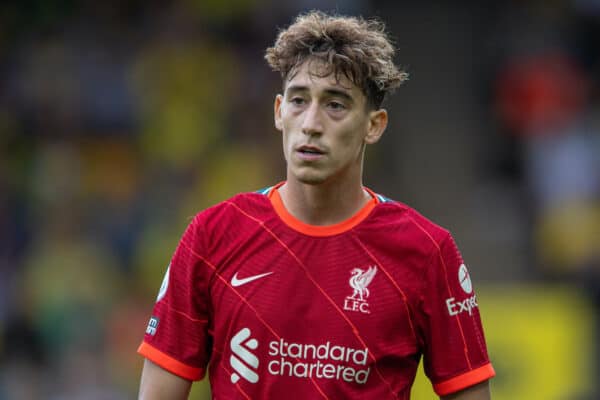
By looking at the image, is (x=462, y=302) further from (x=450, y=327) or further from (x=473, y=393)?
(x=473, y=393)

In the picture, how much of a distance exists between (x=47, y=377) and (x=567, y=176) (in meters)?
4.73

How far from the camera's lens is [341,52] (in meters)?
4.16

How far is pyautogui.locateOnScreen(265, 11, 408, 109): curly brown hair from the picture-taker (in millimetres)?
4148

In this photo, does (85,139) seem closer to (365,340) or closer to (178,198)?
(178,198)

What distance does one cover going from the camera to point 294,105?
163 inches

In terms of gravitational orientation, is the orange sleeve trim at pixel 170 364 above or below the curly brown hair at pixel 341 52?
below

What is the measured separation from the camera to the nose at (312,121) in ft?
13.3

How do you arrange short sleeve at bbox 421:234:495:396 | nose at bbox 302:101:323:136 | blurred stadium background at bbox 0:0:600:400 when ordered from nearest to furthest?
nose at bbox 302:101:323:136 < short sleeve at bbox 421:234:495:396 < blurred stadium background at bbox 0:0:600:400

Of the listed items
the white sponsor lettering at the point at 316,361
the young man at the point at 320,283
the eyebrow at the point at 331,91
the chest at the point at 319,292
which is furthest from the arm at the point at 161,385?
the eyebrow at the point at 331,91

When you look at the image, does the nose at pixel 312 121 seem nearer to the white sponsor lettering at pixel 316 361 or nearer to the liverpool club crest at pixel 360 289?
the liverpool club crest at pixel 360 289

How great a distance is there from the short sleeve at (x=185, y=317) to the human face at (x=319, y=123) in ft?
1.54

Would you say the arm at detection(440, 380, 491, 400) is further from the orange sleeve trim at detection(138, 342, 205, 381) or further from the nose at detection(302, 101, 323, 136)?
the nose at detection(302, 101, 323, 136)

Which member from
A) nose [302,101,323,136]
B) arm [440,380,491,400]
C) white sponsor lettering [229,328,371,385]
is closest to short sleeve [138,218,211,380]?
white sponsor lettering [229,328,371,385]

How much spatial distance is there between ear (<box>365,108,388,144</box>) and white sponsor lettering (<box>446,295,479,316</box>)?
0.66 meters
